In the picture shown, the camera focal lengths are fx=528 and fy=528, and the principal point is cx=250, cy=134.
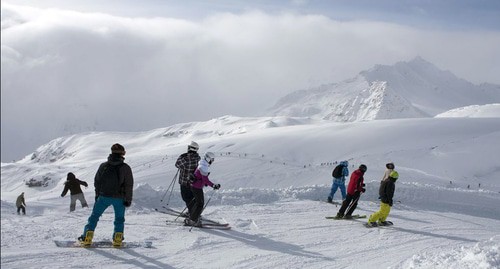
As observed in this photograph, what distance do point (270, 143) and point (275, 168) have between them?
1662 cm

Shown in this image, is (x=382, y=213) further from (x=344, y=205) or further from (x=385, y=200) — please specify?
(x=344, y=205)

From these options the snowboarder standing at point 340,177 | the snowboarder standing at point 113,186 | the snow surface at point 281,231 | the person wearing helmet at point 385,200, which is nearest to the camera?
the snow surface at point 281,231

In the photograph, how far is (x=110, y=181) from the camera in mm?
9664

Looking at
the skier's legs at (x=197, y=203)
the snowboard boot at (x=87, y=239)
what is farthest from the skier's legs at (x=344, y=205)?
the snowboard boot at (x=87, y=239)

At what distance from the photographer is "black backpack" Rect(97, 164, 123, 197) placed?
31.7ft

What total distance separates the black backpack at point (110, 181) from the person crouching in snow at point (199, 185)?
2.69 m

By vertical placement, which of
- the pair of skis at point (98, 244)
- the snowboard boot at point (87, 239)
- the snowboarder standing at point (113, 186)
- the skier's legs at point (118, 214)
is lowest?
the pair of skis at point (98, 244)

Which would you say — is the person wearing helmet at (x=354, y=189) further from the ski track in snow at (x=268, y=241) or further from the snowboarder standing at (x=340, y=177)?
the snowboarder standing at (x=340, y=177)

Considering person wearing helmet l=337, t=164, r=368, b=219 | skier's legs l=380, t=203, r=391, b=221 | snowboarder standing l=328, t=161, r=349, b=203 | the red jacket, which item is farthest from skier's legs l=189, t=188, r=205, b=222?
snowboarder standing l=328, t=161, r=349, b=203

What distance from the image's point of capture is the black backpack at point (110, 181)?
9.67 meters

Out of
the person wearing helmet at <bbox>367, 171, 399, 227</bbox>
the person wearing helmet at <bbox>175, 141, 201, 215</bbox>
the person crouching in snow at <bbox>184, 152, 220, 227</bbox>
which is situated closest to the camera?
the person crouching in snow at <bbox>184, 152, 220, 227</bbox>

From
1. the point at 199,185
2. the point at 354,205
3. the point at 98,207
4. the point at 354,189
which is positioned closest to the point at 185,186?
the point at 199,185

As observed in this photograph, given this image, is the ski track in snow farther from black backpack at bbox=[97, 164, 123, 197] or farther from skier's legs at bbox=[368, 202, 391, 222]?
black backpack at bbox=[97, 164, 123, 197]

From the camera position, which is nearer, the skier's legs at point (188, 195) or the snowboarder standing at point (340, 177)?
the skier's legs at point (188, 195)
